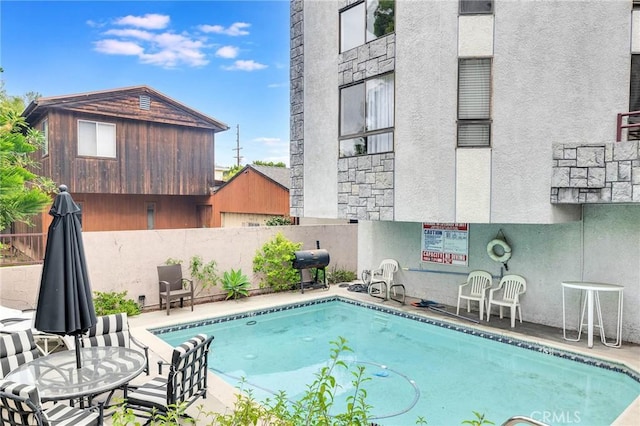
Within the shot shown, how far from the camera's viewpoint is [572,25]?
25.8 ft

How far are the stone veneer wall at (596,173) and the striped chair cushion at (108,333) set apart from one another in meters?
8.04

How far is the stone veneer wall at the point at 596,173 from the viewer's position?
7355mm

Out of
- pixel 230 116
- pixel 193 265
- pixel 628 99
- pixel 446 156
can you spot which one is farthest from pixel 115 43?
pixel 628 99

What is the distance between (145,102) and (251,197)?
6723 mm

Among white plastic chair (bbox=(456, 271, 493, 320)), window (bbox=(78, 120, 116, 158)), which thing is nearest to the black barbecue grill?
white plastic chair (bbox=(456, 271, 493, 320))

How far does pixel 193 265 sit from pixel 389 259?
5.92m

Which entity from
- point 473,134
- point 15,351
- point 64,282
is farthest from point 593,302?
point 15,351

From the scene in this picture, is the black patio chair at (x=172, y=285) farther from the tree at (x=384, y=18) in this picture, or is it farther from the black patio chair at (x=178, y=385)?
the tree at (x=384, y=18)

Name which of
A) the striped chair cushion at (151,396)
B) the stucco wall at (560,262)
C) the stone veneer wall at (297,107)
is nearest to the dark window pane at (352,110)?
the stone veneer wall at (297,107)

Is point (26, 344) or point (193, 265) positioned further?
point (193, 265)

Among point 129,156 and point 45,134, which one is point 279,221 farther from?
point 45,134

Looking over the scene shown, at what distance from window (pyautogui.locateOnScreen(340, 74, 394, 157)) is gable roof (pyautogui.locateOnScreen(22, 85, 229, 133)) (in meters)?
12.2

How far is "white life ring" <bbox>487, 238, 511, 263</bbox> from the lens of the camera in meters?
10.0

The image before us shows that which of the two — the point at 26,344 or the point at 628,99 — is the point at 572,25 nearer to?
the point at 628,99
